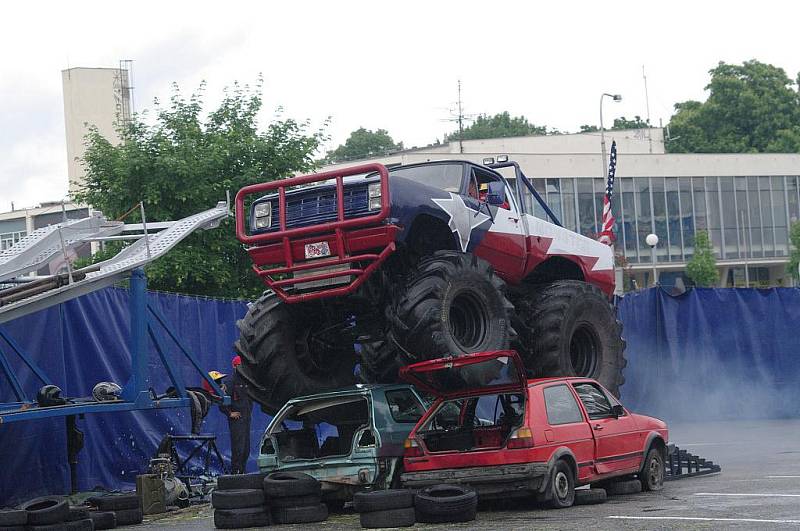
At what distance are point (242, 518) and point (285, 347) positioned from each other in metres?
1.98

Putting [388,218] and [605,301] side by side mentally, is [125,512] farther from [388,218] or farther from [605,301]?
[605,301]

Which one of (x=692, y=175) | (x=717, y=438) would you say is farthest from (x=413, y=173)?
(x=692, y=175)

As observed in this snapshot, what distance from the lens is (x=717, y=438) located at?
22.9 metres

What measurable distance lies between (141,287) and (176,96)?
14714 millimetres

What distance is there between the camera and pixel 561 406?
12.6 meters

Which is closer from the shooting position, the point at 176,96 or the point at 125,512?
the point at 125,512

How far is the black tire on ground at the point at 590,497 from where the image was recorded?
1246cm

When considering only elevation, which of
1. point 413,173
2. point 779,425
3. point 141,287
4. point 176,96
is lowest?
point 779,425

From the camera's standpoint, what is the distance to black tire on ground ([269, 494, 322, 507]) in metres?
12.1

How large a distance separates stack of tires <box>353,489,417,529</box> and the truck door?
3.20 meters

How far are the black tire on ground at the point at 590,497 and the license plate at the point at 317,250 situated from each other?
12.0 feet

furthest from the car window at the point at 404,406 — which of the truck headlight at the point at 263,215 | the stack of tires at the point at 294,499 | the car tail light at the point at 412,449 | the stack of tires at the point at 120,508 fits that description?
the stack of tires at the point at 120,508

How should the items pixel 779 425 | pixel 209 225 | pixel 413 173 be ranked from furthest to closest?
pixel 779 425, pixel 209 225, pixel 413 173

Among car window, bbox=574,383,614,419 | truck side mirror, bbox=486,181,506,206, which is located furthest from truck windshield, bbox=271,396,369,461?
truck side mirror, bbox=486,181,506,206
